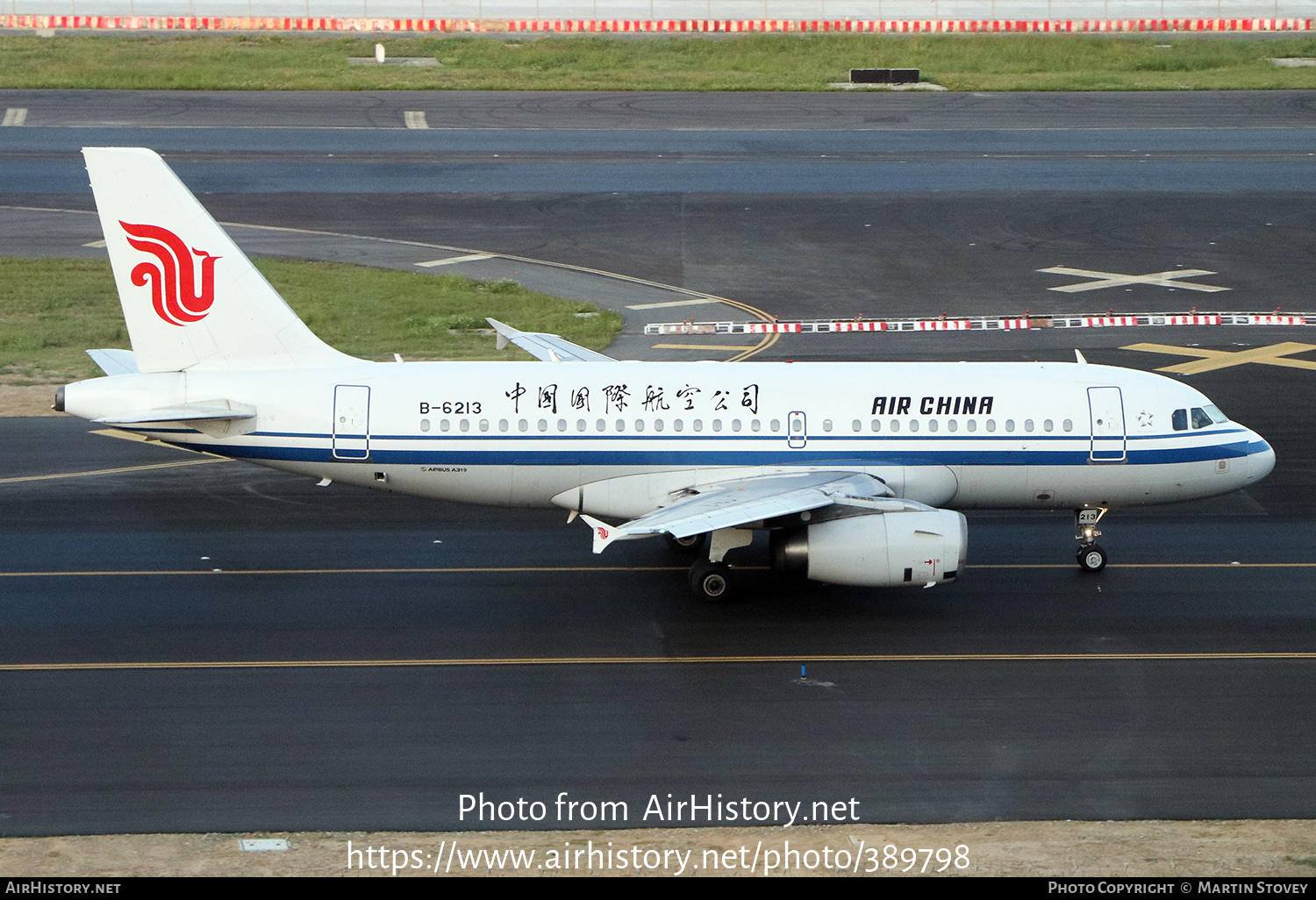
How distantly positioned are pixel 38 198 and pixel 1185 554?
1932 inches

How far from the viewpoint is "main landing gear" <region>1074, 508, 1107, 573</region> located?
95.5 ft

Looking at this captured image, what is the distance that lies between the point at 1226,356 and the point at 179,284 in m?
31.1

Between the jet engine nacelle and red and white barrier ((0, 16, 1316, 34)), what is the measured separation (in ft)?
254

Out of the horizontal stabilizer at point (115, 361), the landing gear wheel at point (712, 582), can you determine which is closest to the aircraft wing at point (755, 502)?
the landing gear wheel at point (712, 582)

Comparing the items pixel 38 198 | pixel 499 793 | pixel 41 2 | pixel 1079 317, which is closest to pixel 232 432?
pixel 499 793

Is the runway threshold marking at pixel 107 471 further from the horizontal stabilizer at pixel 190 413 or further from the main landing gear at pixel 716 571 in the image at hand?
the main landing gear at pixel 716 571

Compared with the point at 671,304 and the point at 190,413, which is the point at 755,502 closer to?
the point at 190,413

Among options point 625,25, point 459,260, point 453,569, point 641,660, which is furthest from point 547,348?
point 625,25

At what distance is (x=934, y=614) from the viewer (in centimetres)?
2728

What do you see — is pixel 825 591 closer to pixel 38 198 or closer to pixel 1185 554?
pixel 1185 554

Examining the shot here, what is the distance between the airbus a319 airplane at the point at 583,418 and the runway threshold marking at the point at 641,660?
270cm

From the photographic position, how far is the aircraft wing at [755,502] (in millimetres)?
24719

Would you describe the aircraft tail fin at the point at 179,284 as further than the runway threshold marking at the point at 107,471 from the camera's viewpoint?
No
